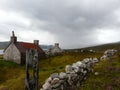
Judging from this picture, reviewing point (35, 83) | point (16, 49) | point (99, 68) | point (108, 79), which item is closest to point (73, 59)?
point (16, 49)

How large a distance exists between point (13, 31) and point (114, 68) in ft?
237

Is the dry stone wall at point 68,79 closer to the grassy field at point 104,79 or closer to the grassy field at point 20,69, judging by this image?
the grassy field at point 104,79

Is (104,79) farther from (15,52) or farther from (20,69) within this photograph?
(15,52)

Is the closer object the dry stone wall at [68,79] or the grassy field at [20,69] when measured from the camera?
the dry stone wall at [68,79]

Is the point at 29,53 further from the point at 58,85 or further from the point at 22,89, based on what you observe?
the point at 22,89

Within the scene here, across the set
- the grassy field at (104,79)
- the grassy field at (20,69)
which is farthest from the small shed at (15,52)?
the grassy field at (104,79)

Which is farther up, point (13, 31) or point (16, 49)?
point (13, 31)

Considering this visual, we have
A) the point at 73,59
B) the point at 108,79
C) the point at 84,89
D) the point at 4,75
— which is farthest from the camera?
the point at 73,59

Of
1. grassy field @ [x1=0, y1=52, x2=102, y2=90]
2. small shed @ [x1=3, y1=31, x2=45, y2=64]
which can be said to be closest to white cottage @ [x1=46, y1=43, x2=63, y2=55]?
grassy field @ [x1=0, y1=52, x2=102, y2=90]

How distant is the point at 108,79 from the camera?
3475 cm

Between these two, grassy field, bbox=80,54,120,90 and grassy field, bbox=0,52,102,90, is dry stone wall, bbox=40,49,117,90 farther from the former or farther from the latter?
grassy field, bbox=0,52,102,90

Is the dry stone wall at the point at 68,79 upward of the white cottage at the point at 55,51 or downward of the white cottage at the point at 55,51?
downward

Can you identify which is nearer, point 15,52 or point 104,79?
point 104,79

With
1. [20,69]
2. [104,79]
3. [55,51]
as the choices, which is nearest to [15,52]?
[20,69]
